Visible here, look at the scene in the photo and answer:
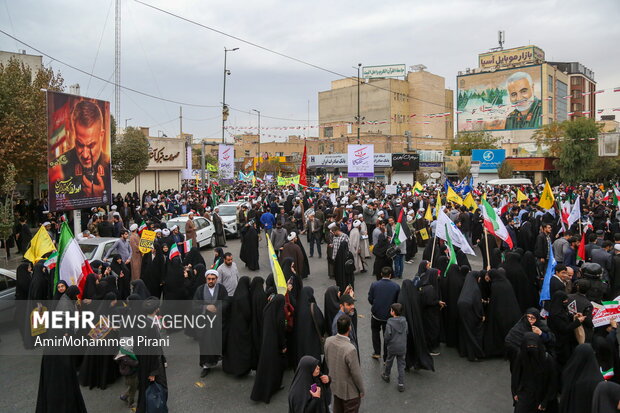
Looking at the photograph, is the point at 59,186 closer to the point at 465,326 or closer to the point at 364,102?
the point at 465,326

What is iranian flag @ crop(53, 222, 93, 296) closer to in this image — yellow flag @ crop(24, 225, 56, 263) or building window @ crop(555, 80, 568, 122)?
yellow flag @ crop(24, 225, 56, 263)

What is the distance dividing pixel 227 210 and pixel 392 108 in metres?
54.6

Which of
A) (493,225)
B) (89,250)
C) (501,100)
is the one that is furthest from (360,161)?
(501,100)

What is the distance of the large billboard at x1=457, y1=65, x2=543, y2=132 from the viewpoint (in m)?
76.9

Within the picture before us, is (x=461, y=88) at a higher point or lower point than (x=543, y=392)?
higher

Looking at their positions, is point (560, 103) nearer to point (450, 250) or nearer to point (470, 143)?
point (470, 143)

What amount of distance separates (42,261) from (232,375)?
414 cm

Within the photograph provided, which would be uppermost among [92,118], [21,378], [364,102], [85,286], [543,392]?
[364,102]

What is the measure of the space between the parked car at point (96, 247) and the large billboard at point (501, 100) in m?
73.1

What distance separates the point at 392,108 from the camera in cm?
6919

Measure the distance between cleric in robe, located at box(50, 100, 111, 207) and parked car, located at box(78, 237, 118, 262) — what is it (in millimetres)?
2170

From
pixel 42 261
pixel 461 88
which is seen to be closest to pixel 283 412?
pixel 42 261

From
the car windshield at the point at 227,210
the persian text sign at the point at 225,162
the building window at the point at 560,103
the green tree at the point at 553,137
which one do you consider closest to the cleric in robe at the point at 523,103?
the building window at the point at 560,103

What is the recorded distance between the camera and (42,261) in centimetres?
802
